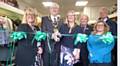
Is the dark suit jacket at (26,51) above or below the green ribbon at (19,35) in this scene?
below

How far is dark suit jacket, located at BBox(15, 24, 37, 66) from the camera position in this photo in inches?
137

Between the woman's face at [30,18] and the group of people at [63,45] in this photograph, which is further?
the woman's face at [30,18]

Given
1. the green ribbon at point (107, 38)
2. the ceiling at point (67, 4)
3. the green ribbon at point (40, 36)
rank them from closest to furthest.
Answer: the green ribbon at point (107, 38)
the green ribbon at point (40, 36)
the ceiling at point (67, 4)

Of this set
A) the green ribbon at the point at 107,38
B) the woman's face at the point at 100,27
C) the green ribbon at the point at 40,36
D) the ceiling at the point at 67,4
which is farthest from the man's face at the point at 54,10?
the ceiling at the point at 67,4

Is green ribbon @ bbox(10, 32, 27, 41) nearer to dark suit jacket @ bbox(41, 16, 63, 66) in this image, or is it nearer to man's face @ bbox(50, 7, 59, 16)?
dark suit jacket @ bbox(41, 16, 63, 66)

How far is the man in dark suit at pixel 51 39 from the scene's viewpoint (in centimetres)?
346

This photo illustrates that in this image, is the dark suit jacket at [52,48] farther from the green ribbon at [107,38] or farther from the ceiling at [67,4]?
the ceiling at [67,4]

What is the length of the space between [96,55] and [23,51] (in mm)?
967

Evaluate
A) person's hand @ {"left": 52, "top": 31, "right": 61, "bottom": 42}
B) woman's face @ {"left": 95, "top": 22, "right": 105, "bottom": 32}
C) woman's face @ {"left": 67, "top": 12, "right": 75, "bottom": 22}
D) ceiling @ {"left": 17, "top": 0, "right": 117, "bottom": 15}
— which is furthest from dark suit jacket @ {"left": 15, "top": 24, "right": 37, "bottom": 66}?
ceiling @ {"left": 17, "top": 0, "right": 117, "bottom": 15}

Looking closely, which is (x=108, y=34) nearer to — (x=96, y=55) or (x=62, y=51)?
(x=96, y=55)

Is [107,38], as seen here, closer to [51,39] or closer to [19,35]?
[51,39]

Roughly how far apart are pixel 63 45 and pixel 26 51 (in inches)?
19.8

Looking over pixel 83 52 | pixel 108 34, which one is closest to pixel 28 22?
pixel 83 52

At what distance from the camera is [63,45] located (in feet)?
11.3
